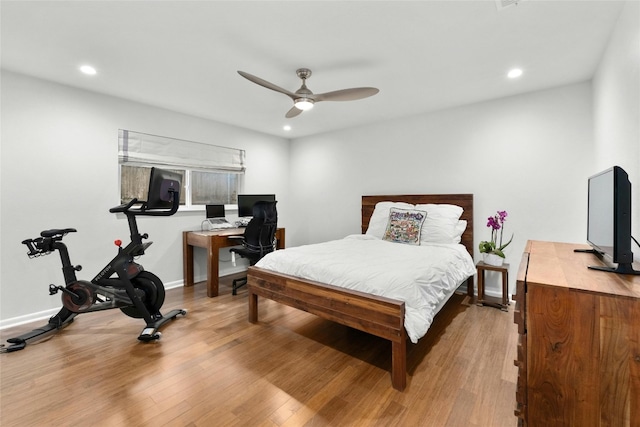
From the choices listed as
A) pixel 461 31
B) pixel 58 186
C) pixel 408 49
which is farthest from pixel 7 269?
pixel 461 31

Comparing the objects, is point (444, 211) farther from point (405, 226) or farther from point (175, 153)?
point (175, 153)

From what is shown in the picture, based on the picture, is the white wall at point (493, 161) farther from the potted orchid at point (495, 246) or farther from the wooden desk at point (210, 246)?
the wooden desk at point (210, 246)

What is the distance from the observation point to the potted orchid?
Answer: 2.96 meters

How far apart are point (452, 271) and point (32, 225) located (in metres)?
3.91

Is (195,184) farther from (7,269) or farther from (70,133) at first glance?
(7,269)

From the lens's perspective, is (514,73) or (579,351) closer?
(579,351)

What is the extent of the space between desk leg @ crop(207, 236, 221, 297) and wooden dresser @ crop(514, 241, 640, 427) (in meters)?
3.05

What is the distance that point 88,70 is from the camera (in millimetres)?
2516

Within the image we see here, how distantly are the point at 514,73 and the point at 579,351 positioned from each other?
2520 mm

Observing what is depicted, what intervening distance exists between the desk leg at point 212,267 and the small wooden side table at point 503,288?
297 cm

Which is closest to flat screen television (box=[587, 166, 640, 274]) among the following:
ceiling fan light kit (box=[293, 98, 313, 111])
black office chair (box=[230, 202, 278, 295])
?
ceiling fan light kit (box=[293, 98, 313, 111])

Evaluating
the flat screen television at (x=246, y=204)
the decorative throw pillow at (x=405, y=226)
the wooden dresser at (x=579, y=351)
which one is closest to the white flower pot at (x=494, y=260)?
the decorative throw pillow at (x=405, y=226)

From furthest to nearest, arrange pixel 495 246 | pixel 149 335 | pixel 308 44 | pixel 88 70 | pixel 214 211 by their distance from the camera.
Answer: pixel 214 211, pixel 495 246, pixel 88 70, pixel 149 335, pixel 308 44

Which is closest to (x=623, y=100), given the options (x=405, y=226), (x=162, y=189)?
(x=405, y=226)
